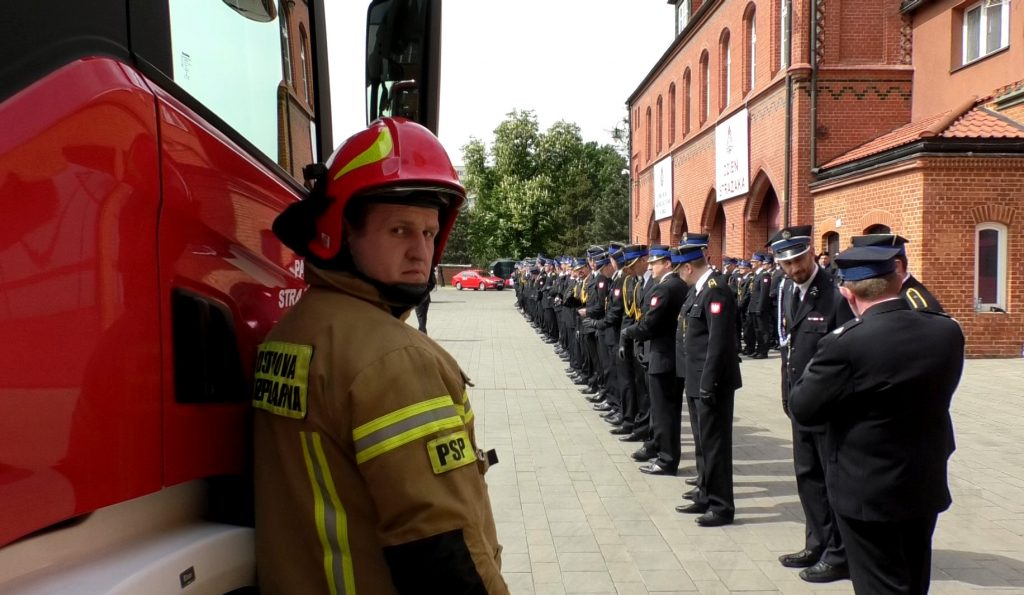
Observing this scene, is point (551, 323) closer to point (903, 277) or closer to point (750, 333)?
point (750, 333)

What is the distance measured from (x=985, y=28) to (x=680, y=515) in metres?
15.0

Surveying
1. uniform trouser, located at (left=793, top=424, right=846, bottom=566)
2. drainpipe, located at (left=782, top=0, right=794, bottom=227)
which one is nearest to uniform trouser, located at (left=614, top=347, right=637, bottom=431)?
uniform trouser, located at (left=793, top=424, right=846, bottom=566)

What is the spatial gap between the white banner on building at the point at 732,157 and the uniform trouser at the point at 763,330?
753 cm

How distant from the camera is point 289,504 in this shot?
1598 mm

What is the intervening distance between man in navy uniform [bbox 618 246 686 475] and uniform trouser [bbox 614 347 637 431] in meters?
1.35

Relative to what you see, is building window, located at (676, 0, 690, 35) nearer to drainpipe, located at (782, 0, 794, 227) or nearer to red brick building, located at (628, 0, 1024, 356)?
red brick building, located at (628, 0, 1024, 356)

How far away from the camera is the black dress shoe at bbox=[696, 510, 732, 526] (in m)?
5.64

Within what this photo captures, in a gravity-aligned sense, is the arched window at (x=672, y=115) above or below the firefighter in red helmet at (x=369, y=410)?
above

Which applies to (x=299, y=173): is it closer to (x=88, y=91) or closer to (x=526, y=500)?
(x=88, y=91)

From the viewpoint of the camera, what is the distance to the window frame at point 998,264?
14156mm

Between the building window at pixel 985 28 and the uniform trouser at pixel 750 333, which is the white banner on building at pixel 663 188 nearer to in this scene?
the building window at pixel 985 28

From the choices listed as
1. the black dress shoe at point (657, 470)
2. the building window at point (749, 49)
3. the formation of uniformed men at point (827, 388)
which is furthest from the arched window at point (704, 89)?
the black dress shoe at point (657, 470)

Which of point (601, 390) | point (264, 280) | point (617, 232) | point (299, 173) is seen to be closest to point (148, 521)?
point (264, 280)

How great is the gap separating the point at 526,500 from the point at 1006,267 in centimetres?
1202
